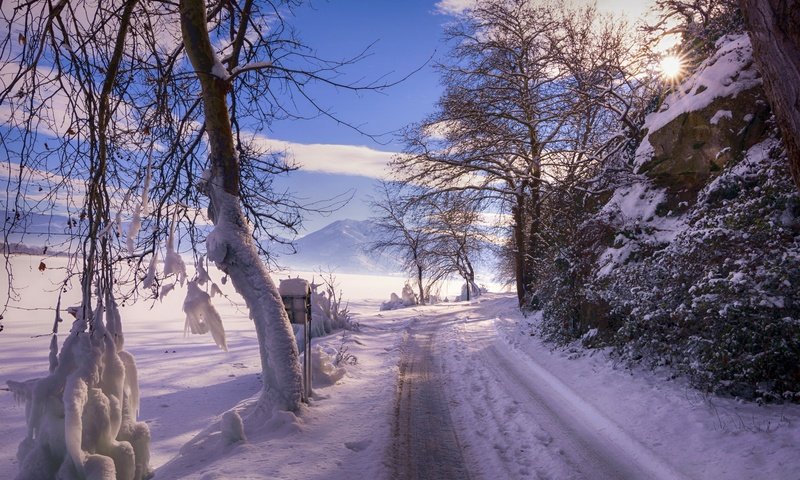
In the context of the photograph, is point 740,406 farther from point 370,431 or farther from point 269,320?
point 269,320

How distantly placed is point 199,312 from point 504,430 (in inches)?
153

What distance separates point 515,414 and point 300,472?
9.98 feet

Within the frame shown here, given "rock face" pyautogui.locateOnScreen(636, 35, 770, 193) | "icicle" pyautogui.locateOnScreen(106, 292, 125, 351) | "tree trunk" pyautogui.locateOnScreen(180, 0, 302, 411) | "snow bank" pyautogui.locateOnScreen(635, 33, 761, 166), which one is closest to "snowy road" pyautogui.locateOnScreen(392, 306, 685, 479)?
"tree trunk" pyautogui.locateOnScreen(180, 0, 302, 411)

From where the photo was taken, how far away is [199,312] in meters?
4.86

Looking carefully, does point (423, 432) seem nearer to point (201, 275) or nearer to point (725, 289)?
point (201, 275)

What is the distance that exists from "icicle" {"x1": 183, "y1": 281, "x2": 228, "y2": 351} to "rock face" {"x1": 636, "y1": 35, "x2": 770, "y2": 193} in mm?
8380

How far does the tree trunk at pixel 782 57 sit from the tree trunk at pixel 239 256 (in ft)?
18.0

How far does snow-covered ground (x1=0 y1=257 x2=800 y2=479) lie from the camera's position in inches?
171

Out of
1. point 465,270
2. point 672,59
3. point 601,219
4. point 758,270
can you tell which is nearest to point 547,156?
point 672,59

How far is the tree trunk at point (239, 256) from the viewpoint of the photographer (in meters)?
5.73

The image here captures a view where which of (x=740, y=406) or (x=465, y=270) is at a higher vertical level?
(x=465, y=270)

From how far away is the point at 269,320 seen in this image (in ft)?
19.3

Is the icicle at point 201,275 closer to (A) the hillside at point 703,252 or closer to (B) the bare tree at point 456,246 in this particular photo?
(A) the hillside at point 703,252

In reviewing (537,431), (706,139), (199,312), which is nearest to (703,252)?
(706,139)
